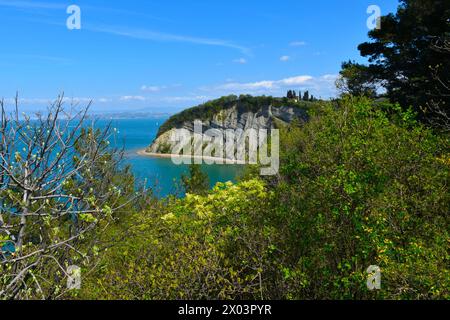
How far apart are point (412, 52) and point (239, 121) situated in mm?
124819

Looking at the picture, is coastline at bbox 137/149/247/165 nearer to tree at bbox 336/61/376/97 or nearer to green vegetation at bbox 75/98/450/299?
tree at bbox 336/61/376/97

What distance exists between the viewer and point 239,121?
494ft

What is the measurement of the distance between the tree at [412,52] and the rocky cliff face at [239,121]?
103m

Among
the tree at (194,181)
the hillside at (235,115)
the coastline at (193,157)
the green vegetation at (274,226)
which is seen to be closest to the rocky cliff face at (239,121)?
the hillside at (235,115)

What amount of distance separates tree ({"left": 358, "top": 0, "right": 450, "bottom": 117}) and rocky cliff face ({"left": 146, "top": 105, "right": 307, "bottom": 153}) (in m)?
103

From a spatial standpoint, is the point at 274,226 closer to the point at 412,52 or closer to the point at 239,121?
the point at 412,52

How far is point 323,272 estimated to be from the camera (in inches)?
348

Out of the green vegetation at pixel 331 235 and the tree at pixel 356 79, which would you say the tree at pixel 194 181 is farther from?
the green vegetation at pixel 331 235

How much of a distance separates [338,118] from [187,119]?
149 metres

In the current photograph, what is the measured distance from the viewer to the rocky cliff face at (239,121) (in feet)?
462

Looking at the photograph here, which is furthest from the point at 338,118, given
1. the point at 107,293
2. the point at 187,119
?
the point at 187,119

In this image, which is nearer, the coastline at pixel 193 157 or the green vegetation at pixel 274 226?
the green vegetation at pixel 274 226

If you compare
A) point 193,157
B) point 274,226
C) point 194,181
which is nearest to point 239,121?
point 193,157
